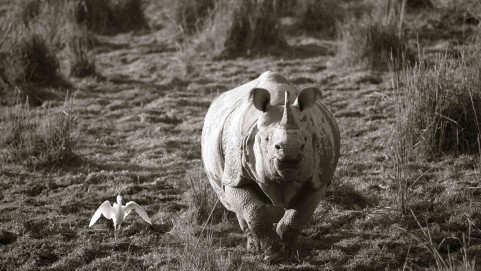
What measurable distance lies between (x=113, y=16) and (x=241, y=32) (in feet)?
8.05

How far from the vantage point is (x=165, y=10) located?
37.3 ft

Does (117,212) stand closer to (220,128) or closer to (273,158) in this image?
(220,128)

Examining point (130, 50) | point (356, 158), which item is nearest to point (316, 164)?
point (356, 158)

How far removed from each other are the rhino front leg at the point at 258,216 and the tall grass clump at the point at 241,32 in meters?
5.14

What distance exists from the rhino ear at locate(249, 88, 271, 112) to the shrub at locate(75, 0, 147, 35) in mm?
7108

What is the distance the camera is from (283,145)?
4074mm

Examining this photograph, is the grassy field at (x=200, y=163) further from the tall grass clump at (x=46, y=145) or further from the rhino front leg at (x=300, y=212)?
the rhino front leg at (x=300, y=212)

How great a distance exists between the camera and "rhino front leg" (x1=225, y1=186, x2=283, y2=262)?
15.1 ft

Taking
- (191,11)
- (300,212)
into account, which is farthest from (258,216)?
(191,11)

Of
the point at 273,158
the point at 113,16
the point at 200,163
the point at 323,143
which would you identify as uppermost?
the point at 273,158

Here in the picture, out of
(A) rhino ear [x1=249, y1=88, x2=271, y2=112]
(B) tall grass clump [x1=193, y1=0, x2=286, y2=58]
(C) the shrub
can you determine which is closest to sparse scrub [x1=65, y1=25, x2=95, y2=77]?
(B) tall grass clump [x1=193, y1=0, x2=286, y2=58]

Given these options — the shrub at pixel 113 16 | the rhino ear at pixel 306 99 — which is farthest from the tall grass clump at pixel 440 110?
the shrub at pixel 113 16

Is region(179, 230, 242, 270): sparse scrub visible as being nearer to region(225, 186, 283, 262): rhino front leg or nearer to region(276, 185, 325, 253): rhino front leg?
region(225, 186, 283, 262): rhino front leg

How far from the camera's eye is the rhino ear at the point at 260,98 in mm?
4379
